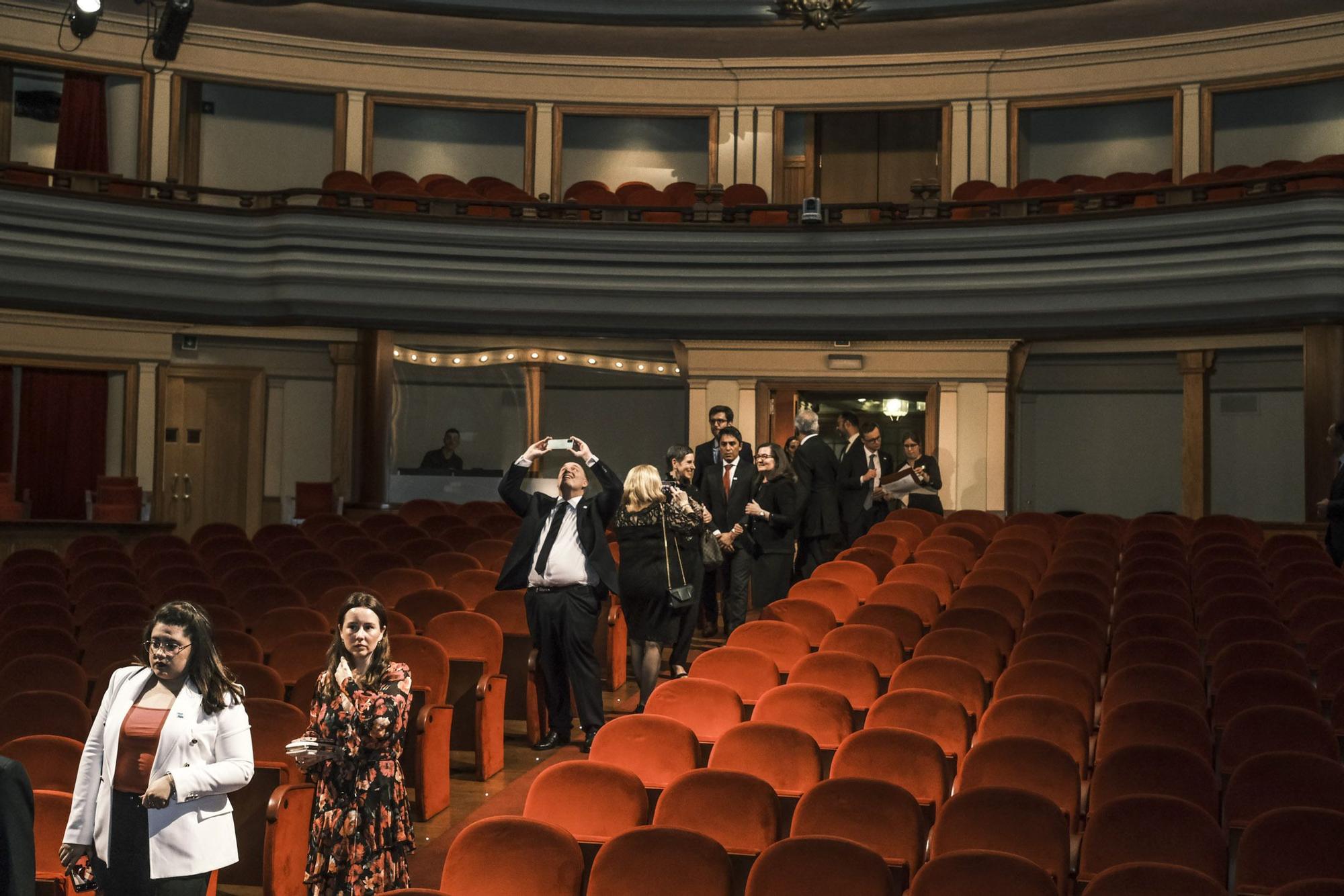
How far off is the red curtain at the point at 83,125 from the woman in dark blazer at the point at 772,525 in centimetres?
796

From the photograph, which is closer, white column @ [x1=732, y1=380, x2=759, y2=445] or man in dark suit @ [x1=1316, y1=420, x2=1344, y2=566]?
man in dark suit @ [x1=1316, y1=420, x2=1344, y2=566]

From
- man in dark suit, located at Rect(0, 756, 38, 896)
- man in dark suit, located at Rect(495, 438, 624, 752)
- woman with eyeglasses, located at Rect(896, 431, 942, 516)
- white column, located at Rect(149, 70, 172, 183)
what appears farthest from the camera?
white column, located at Rect(149, 70, 172, 183)

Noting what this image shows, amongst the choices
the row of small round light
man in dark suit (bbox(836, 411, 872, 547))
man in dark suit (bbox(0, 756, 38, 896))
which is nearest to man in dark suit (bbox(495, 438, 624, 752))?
man in dark suit (bbox(836, 411, 872, 547))

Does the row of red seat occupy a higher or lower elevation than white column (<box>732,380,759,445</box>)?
higher

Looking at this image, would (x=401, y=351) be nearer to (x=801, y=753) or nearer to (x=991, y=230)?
(x=991, y=230)

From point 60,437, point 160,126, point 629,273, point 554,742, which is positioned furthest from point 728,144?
point 554,742

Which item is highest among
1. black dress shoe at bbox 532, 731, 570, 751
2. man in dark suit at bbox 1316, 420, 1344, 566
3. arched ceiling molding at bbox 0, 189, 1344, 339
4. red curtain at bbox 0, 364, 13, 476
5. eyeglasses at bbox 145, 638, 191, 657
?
arched ceiling molding at bbox 0, 189, 1344, 339

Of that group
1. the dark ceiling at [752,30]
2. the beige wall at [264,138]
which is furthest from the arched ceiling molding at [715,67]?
the beige wall at [264,138]

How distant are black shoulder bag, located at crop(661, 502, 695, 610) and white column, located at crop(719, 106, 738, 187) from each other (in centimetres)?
824

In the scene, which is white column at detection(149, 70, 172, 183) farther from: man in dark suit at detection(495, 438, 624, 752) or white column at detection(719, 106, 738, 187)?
man in dark suit at detection(495, 438, 624, 752)

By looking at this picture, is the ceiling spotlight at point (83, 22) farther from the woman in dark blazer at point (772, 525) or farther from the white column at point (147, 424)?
the woman in dark blazer at point (772, 525)

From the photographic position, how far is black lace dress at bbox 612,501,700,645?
5672 millimetres

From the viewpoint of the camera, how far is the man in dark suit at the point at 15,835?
187cm

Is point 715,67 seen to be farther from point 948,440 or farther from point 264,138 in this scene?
point 264,138
